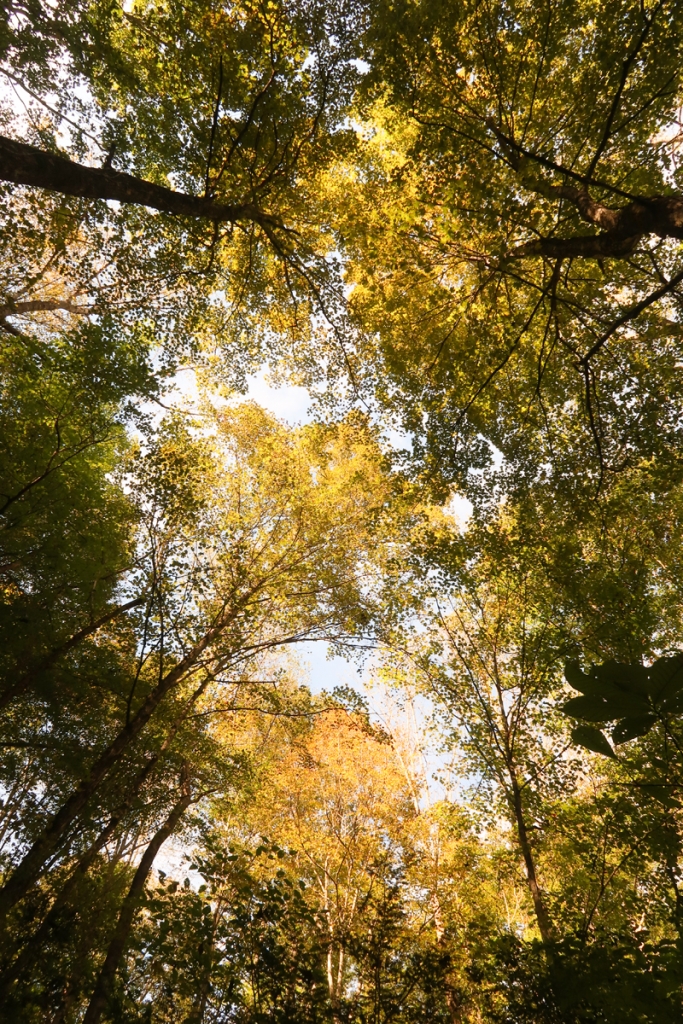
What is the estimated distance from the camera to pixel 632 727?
1431mm

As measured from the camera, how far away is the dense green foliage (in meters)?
4.23

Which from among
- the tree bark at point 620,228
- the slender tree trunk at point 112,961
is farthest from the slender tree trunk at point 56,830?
the tree bark at point 620,228

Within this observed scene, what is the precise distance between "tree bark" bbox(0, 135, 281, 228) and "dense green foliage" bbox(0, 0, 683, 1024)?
0.03 m

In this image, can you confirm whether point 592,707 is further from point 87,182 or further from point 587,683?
point 87,182

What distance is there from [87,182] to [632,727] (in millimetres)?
5414

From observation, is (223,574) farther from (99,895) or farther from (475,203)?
(475,203)

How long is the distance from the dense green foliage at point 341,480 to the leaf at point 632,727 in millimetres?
2836

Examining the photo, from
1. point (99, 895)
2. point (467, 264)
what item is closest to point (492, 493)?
point (467, 264)

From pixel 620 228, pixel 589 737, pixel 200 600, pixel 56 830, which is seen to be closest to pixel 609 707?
pixel 589 737

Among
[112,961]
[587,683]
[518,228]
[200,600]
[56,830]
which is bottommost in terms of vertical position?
[112,961]

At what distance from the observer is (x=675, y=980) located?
3012 millimetres

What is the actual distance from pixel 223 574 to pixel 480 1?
8315 millimetres

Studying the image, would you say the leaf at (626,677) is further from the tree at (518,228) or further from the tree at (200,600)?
the tree at (200,600)

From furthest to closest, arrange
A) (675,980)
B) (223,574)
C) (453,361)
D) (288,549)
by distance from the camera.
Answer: (288,549) → (223,574) → (453,361) → (675,980)
